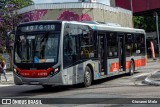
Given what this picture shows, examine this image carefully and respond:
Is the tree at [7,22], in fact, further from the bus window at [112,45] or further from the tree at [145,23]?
the tree at [145,23]

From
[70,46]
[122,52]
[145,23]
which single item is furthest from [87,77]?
[145,23]

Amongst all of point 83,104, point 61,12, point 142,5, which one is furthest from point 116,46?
point 142,5

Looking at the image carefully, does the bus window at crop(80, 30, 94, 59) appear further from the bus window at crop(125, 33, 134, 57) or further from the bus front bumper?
the bus window at crop(125, 33, 134, 57)

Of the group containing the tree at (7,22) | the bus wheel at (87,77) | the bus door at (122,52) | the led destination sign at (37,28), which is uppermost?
the tree at (7,22)

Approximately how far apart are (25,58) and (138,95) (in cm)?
544

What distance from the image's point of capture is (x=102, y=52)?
2019 cm

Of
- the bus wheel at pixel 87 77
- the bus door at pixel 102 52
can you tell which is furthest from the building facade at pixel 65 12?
A: the bus wheel at pixel 87 77

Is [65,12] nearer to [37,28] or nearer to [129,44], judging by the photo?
[129,44]

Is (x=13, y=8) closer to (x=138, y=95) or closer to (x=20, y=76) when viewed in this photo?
(x=20, y=76)

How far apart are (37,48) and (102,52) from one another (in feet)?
14.2

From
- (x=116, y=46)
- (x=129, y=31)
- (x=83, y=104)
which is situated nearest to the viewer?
(x=83, y=104)

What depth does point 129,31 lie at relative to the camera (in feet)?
79.4

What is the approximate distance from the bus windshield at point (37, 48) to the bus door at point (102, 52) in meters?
3.63

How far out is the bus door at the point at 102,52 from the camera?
19906mm
